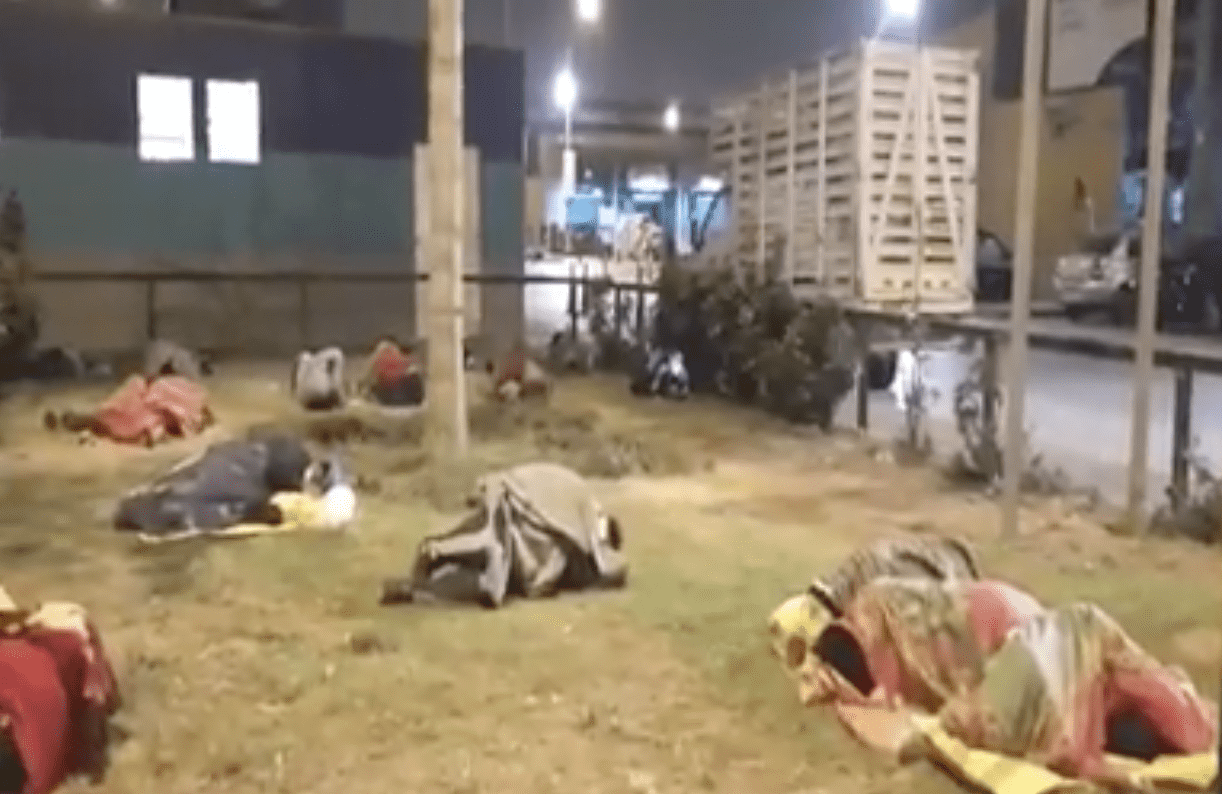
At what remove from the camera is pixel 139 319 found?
585 inches

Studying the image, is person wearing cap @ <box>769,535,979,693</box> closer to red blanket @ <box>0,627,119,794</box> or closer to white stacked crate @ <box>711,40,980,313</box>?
red blanket @ <box>0,627,119,794</box>

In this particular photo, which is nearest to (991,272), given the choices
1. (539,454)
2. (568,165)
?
(539,454)

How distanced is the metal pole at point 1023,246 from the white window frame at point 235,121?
34.0 feet

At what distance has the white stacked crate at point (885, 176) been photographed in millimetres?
10797

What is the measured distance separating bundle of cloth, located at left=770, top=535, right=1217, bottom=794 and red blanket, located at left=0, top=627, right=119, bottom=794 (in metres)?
2.02

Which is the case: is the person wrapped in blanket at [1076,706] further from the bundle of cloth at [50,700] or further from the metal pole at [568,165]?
the metal pole at [568,165]

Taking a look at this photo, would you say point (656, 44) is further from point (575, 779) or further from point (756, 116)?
point (575, 779)

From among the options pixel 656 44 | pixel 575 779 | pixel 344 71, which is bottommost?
pixel 575 779

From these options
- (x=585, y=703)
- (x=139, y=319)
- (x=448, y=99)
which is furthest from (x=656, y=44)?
(x=585, y=703)

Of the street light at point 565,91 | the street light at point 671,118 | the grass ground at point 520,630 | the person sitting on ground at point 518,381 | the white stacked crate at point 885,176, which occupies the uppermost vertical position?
the street light at point 565,91

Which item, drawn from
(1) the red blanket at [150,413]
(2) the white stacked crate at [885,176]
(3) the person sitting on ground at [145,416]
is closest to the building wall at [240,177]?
(3) the person sitting on ground at [145,416]

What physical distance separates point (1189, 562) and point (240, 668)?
3979 mm

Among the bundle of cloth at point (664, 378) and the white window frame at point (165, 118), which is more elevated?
the white window frame at point (165, 118)

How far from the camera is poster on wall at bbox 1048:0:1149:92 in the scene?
21.2 meters
